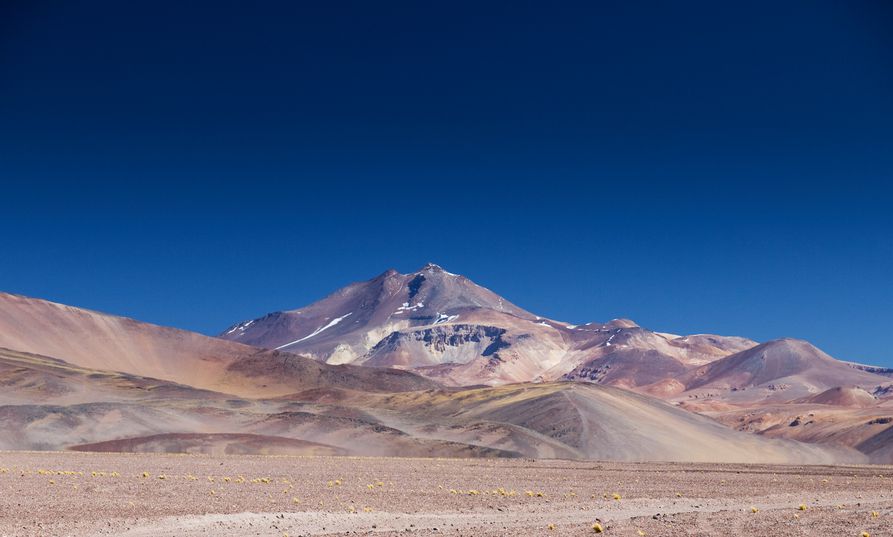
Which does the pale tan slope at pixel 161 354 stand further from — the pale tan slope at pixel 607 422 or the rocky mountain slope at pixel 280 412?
the pale tan slope at pixel 607 422

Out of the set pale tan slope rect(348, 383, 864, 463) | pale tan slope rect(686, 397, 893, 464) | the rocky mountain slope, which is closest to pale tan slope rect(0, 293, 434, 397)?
the rocky mountain slope

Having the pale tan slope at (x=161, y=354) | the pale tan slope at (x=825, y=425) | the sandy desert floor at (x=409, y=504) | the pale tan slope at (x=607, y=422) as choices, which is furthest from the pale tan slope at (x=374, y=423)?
the sandy desert floor at (x=409, y=504)

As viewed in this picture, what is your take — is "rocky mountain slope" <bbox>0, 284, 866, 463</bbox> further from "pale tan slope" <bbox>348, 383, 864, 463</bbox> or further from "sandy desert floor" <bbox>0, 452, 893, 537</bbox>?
"sandy desert floor" <bbox>0, 452, 893, 537</bbox>

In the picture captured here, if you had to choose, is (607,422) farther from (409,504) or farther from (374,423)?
(409,504)

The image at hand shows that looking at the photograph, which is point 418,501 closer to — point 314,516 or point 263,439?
point 314,516

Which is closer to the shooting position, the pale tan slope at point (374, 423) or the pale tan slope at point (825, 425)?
the pale tan slope at point (374, 423)

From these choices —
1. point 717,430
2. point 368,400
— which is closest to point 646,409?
point 717,430
